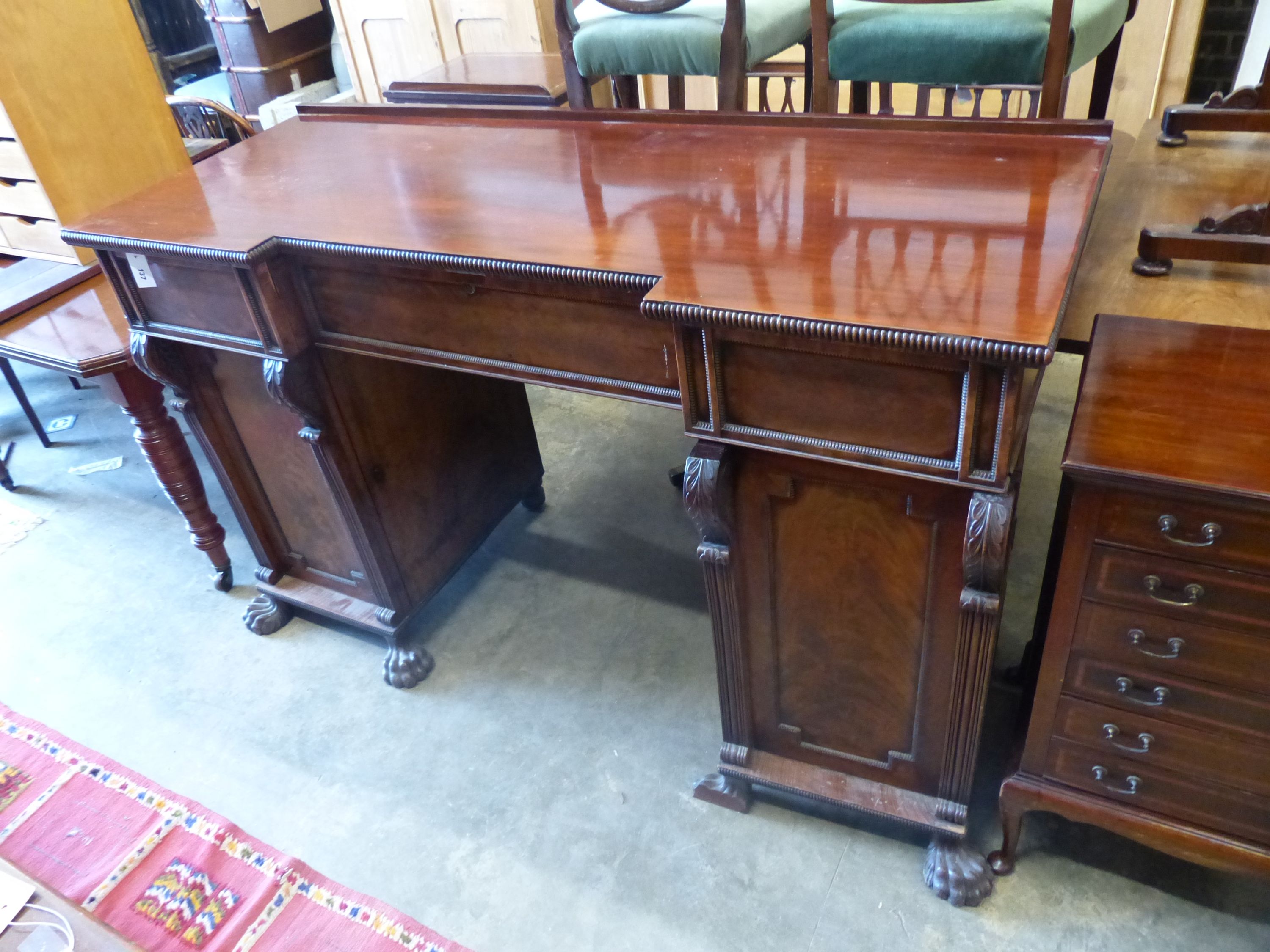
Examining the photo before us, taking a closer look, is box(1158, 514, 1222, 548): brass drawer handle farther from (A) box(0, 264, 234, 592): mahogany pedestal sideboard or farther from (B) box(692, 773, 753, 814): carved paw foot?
(A) box(0, 264, 234, 592): mahogany pedestal sideboard

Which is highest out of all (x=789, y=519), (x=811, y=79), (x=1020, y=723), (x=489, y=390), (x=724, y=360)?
(x=811, y=79)

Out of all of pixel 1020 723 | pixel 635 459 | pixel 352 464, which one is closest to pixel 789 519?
pixel 1020 723

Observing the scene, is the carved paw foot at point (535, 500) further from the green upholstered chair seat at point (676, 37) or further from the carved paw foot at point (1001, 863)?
the carved paw foot at point (1001, 863)

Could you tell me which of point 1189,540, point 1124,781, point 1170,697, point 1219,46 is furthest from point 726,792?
point 1219,46

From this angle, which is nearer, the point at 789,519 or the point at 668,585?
the point at 789,519

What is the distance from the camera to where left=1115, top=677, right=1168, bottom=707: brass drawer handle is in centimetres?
106

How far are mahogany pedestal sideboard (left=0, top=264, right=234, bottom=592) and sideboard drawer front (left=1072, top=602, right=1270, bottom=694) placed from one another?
5.66 feet

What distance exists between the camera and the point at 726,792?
1496 millimetres

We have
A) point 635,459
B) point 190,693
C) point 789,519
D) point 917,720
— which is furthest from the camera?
point 635,459

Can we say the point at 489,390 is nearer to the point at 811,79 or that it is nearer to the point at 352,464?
the point at 352,464

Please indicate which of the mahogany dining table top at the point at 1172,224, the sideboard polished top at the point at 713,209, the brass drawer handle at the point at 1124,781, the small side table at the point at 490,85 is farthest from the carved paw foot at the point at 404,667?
the mahogany dining table top at the point at 1172,224

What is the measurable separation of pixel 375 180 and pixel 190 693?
114cm

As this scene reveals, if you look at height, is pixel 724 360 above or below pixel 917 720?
above

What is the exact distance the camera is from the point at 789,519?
1.16 m
